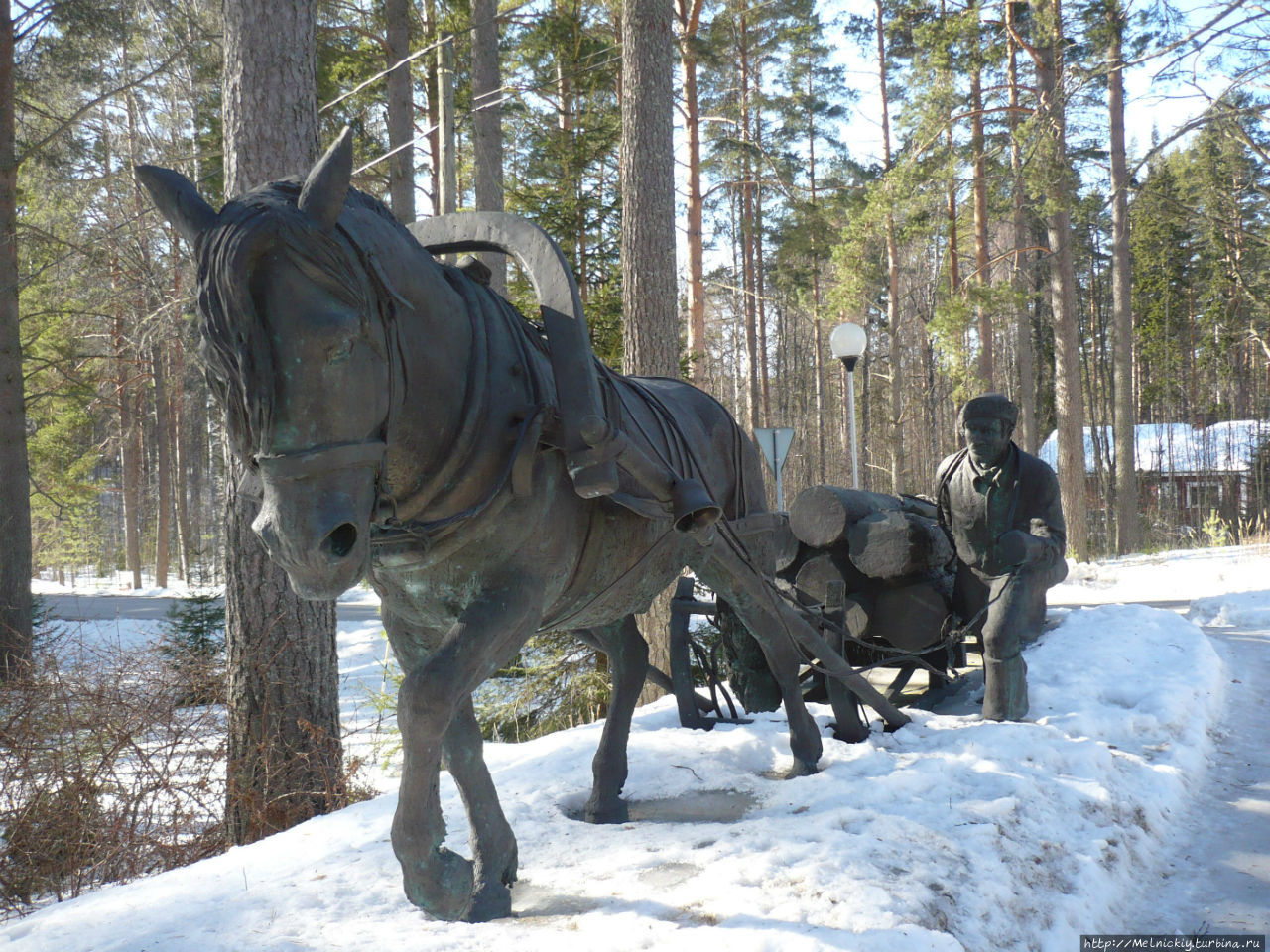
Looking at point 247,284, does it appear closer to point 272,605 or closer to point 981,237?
point 272,605

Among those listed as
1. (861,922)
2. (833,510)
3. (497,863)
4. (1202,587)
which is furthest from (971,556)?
(1202,587)

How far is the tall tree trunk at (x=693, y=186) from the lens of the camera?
1288 centimetres

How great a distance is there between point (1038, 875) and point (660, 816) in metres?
1.45

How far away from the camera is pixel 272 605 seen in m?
5.12

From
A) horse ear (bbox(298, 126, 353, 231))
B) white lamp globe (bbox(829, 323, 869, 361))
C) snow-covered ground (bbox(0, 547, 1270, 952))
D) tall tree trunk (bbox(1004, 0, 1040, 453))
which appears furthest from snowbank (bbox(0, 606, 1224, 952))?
tall tree trunk (bbox(1004, 0, 1040, 453))

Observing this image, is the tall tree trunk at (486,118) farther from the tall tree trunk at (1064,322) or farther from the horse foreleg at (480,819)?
the horse foreleg at (480,819)

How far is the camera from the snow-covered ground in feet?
8.79

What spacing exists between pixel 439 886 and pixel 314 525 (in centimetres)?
112

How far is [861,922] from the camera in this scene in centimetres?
262

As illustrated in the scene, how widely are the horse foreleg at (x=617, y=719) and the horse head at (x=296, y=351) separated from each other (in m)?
2.04

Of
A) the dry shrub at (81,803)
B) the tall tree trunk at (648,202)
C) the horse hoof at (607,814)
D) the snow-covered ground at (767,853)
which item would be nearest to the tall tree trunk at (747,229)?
the tall tree trunk at (648,202)

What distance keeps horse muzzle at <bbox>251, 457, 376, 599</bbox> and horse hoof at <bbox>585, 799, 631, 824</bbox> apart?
7.06ft

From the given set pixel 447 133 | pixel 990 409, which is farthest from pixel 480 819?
pixel 447 133

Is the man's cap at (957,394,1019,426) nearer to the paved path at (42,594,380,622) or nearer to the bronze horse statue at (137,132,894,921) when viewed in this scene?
the bronze horse statue at (137,132,894,921)
